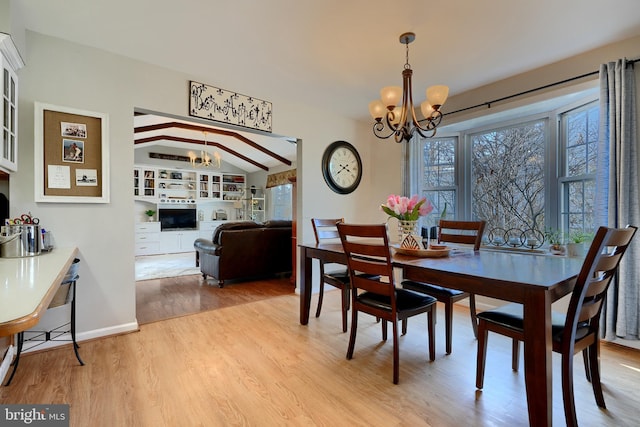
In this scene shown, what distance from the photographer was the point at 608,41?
7.73 feet

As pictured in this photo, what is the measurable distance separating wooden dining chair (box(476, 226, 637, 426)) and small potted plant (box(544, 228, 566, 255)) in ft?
4.25

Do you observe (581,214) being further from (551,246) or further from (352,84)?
(352,84)

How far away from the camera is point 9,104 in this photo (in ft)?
6.16

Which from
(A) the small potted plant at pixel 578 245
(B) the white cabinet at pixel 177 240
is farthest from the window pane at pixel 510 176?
(B) the white cabinet at pixel 177 240

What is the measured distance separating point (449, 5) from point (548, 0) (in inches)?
24.9

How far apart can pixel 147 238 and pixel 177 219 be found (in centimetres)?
93

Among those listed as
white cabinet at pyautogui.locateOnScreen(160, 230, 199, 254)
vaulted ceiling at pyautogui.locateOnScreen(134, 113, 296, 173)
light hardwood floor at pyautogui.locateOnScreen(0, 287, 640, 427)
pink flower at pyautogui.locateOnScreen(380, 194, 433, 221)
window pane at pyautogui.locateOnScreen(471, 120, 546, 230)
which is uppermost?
vaulted ceiling at pyautogui.locateOnScreen(134, 113, 296, 173)

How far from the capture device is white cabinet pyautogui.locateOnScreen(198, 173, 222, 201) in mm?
8328

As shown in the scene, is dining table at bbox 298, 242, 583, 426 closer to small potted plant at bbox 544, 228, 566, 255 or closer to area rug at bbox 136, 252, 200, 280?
small potted plant at bbox 544, 228, 566, 255

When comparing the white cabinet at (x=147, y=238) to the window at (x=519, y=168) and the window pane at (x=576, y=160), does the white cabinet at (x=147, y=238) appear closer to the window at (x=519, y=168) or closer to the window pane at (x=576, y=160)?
the window at (x=519, y=168)

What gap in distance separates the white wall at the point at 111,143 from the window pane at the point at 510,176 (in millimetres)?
2989

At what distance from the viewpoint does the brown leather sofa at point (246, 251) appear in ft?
13.5

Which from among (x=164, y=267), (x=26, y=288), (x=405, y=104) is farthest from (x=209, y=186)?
Result: (x=26, y=288)

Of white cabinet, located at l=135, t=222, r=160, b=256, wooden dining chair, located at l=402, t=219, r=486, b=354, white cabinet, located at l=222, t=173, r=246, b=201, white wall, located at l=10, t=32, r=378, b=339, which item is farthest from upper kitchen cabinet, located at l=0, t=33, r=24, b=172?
white cabinet, located at l=222, t=173, r=246, b=201
